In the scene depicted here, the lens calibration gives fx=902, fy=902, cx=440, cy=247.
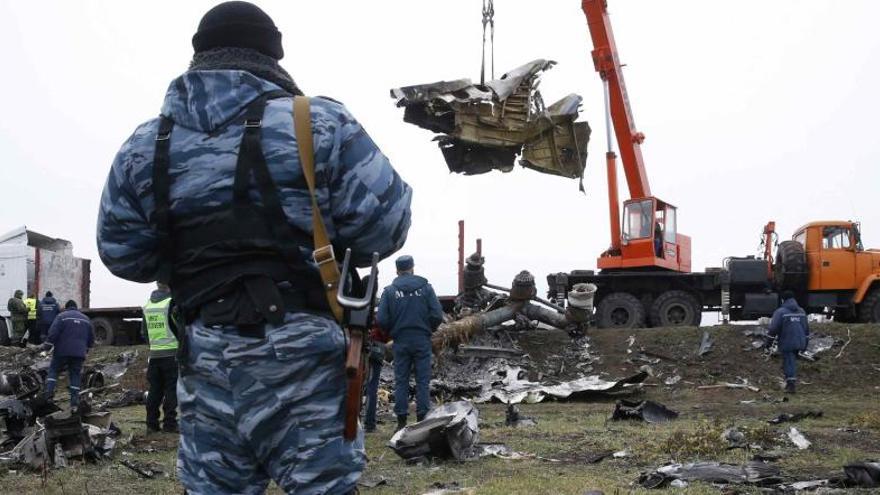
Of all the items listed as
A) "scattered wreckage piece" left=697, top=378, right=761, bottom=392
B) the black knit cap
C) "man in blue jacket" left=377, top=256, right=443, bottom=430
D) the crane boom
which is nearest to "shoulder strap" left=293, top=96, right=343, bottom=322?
the black knit cap

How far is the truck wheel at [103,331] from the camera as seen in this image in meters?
22.7

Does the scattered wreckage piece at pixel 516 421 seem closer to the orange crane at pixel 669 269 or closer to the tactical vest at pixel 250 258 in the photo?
the tactical vest at pixel 250 258

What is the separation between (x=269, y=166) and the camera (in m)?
2.65

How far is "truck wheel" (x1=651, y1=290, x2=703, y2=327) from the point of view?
2006 cm

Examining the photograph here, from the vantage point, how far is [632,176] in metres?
20.4

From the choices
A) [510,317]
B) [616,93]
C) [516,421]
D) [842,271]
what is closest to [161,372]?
[516,421]

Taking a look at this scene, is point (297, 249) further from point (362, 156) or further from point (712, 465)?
point (712, 465)

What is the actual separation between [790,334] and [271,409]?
13014mm

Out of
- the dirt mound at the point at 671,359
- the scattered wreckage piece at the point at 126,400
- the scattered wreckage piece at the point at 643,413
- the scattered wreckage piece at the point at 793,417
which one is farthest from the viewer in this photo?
the dirt mound at the point at 671,359

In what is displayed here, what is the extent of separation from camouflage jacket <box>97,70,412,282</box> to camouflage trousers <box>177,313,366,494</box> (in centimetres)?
34

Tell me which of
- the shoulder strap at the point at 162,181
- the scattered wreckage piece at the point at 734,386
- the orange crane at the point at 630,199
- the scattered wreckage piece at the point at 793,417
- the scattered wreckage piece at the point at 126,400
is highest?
the orange crane at the point at 630,199

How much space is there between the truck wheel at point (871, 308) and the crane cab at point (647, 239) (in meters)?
3.96

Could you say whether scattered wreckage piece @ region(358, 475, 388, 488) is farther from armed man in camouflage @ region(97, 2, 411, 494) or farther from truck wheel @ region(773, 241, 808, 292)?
truck wheel @ region(773, 241, 808, 292)

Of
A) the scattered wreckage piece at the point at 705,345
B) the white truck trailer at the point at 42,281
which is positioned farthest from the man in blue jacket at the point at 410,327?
the white truck trailer at the point at 42,281
